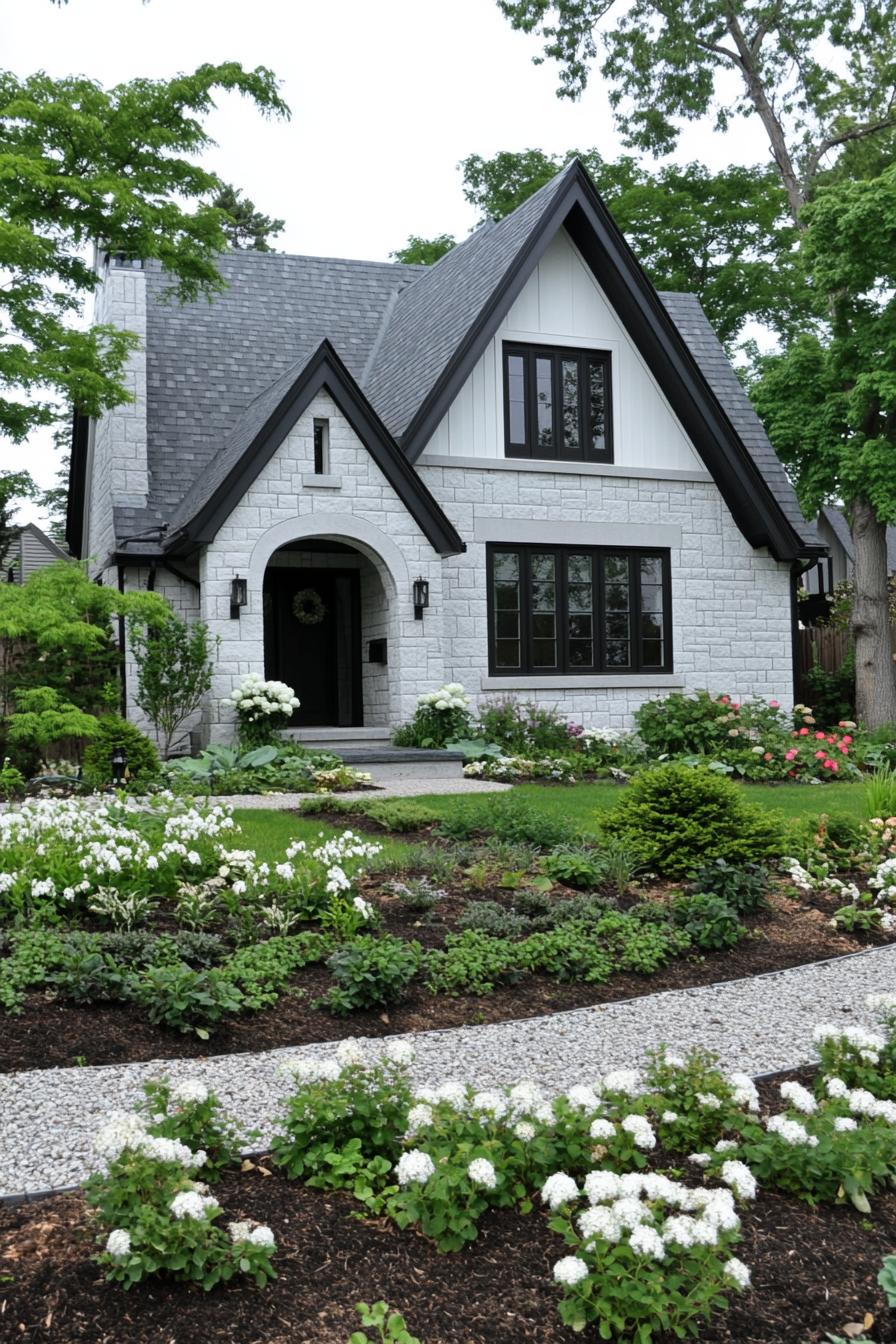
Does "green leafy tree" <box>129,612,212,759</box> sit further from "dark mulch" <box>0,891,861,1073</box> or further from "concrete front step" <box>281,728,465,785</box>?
"dark mulch" <box>0,891,861,1073</box>

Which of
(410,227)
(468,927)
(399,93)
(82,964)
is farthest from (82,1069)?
(410,227)

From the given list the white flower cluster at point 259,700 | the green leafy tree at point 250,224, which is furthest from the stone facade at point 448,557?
the green leafy tree at point 250,224

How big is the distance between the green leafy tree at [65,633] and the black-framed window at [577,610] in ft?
16.6

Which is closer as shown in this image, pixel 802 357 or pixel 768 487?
pixel 768 487

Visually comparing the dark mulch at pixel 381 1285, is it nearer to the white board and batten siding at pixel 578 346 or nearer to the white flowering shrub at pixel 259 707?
the white flowering shrub at pixel 259 707

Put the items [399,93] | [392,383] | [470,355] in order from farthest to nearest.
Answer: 1. [392,383]
2. [470,355]
3. [399,93]

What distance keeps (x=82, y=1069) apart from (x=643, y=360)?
14898 millimetres

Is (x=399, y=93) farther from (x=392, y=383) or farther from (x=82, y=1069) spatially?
(x=82, y=1069)

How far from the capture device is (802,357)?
66.6ft

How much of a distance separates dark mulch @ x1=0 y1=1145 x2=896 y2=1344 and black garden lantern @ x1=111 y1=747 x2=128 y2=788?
27.6 feet

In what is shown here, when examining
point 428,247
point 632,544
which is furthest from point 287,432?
point 428,247

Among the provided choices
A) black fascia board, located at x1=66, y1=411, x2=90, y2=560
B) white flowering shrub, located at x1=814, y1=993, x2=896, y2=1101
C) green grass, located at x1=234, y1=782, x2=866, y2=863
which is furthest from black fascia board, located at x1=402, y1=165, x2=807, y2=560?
white flowering shrub, located at x1=814, y1=993, x2=896, y2=1101

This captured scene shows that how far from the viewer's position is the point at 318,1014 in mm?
5012

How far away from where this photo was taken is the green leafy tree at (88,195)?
1186cm
